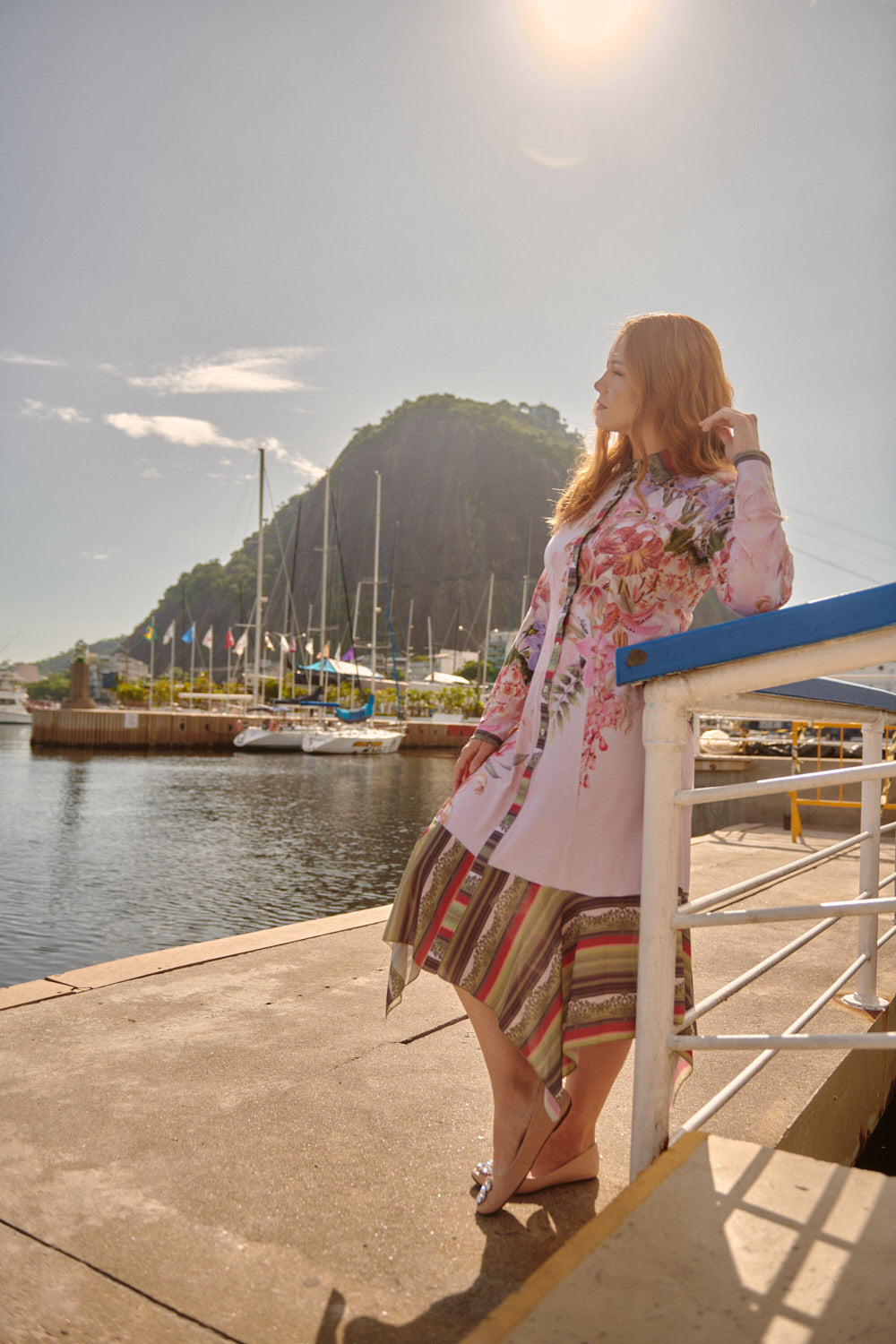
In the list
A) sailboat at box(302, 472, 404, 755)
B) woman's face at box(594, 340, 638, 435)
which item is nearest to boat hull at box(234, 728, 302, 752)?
sailboat at box(302, 472, 404, 755)

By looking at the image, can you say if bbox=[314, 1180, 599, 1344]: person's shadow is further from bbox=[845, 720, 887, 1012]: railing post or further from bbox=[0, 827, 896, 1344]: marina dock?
bbox=[845, 720, 887, 1012]: railing post

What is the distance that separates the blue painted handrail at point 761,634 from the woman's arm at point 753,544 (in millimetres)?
266

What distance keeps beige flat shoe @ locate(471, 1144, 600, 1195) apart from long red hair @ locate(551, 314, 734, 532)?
1167 millimetres

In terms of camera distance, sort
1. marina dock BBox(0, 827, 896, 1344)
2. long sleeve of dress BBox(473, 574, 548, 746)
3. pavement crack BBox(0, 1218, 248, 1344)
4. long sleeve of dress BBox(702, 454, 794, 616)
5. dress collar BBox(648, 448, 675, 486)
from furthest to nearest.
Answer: long sleeve of dress BBox(473, 574, 548, 746) → dress collar BBox(648, 448, 675, 486) → long sleeve of dress BBox(702, 454, 794, 616) → pavement crack BBox(0, 1218, 248, 1344) → marina dock BBox(0, 827, 896, 1344)

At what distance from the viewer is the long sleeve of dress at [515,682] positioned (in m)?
1.67

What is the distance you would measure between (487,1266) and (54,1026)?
1398 millimetres

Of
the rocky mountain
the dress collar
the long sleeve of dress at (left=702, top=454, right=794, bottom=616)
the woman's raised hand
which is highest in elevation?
the rocky mountain

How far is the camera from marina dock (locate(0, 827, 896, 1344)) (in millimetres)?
926

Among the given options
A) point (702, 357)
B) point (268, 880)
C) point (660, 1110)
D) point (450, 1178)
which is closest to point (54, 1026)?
point (450, 1178)

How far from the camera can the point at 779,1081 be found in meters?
2.02

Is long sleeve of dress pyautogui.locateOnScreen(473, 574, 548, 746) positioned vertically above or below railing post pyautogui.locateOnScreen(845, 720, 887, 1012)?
above

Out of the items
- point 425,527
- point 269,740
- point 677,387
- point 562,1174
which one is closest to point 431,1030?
point 562,1174

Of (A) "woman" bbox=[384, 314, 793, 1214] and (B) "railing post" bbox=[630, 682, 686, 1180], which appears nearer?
(B) "railing post" bbox=[630, 682, 686, 1180]

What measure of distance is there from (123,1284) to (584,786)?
0.93 metres
